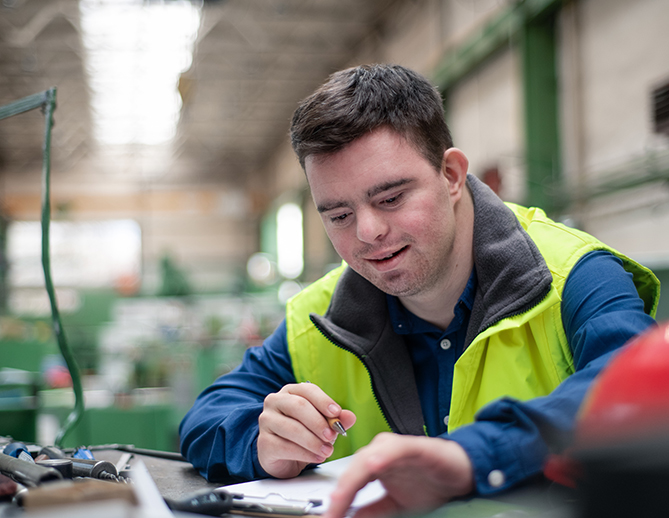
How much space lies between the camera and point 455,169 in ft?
3.70

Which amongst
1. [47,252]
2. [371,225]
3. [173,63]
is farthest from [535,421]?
[173,63]

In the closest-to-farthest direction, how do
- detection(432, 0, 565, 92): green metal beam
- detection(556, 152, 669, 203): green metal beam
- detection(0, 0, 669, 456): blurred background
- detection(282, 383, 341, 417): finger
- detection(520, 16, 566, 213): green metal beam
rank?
detection(282, 383, 341, 417): finger
detection(556, 152, 669, 203): green metal beam
detection(0, 0, 669, 456): blurred background
detection(432, 0, 565, 92): green metal beam
detection(520, 16, 566, 213): green metal beam

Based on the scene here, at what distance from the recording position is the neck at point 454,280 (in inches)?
43.7

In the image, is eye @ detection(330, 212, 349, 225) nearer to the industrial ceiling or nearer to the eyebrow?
the eyebrow

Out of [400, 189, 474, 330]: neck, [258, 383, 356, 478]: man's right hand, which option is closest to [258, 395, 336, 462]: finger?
[258, 383, 356, 478]: man's right hand

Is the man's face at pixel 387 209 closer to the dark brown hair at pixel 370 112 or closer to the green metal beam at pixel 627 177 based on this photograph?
the dark brown hair at pixel 370 112

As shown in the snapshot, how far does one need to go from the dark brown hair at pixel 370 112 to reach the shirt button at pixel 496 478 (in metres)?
0.56

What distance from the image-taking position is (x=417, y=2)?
24.0ft

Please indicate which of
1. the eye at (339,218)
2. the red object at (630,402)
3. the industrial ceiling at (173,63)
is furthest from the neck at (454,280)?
the industrial ceiling at (173,63)

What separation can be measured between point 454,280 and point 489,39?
5.08m

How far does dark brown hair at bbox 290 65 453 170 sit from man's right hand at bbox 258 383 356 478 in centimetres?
41

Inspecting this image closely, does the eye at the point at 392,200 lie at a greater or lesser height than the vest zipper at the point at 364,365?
greater

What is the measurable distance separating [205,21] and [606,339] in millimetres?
7715

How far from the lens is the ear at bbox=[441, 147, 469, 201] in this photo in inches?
43.5
